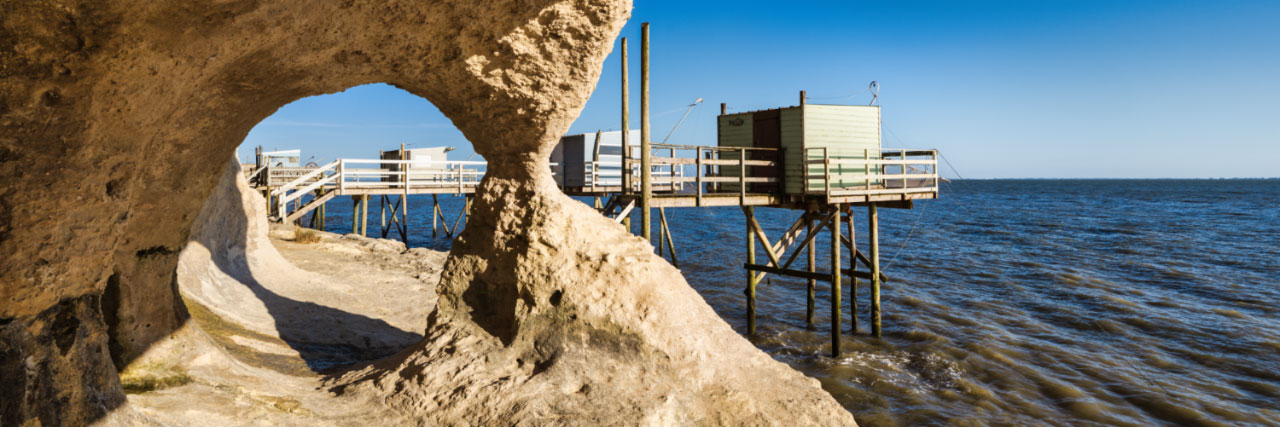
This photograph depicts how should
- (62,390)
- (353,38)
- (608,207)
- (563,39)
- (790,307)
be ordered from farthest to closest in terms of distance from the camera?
(790,307) → (608,207) → (563,39) → (353,38) → (62,390)

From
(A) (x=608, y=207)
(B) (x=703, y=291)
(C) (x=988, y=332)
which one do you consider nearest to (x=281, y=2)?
(A) (x=608, y=207)

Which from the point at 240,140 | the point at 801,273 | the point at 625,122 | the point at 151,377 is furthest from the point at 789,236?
the point at 151,377

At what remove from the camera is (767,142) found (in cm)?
1555

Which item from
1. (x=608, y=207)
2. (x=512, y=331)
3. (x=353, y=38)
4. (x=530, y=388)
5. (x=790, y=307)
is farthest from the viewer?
(x=790, y=307)

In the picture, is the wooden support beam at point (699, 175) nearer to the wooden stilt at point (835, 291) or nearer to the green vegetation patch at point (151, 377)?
the wooden stilt at point (835, 291)

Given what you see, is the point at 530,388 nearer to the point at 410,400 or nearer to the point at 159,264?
the point at 410,400

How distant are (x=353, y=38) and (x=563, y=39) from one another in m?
1.59

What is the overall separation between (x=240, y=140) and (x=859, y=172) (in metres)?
13.0

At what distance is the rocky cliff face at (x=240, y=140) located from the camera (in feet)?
10.6

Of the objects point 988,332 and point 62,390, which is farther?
point 988,332

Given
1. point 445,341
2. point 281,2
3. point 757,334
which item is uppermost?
point 281,2

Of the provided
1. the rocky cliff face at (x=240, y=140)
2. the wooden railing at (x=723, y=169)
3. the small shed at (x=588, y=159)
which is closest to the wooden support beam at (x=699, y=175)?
the wooden railing at (x=723, y=169)

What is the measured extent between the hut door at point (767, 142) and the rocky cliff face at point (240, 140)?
9059 mm

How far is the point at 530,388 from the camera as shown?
579 cm
